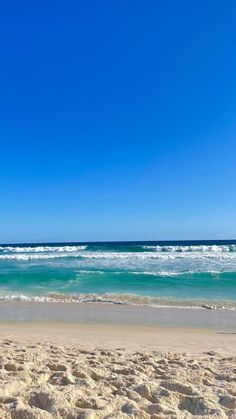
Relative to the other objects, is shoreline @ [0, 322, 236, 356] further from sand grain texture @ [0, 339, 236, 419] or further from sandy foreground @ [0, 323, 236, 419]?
sand grain texture @ [0, 339, 236, 419]

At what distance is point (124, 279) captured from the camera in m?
16.9

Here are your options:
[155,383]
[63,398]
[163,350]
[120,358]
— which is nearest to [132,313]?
[163,350]

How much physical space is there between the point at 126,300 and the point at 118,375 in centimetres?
797

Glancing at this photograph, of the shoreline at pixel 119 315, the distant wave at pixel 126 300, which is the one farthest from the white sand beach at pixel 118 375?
the distant wave at pixel 126 300

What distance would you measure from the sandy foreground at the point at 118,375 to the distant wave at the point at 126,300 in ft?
11.5

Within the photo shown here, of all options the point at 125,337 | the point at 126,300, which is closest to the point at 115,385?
the point at 125,337

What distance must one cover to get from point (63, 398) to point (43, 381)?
74cm

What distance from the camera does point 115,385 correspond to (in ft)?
13.1

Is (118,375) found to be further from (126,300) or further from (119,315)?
(126,300)

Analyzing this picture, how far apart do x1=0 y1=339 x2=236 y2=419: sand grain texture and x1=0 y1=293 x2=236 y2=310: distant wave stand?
550 centimetres

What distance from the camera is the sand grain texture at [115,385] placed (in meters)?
3.26

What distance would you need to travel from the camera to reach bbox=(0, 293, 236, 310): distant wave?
1112 centimetres

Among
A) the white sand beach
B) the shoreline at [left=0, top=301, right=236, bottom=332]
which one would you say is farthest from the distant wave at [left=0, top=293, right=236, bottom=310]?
the white sand beach

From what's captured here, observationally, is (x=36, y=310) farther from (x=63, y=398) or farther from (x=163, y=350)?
(x=63, y=398)
